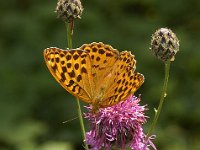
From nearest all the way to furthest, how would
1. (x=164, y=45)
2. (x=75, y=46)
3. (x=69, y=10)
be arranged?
(x=164, y=45), (x=69, y=10), (x=75, y=46)

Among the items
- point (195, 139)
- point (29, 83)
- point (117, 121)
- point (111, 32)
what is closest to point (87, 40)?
point (111, 32)

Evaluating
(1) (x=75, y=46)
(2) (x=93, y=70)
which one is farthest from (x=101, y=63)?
(1) (x=75, y=46)

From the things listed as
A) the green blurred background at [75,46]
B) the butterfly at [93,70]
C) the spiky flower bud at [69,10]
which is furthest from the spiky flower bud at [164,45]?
the green blurred background at [75,46]

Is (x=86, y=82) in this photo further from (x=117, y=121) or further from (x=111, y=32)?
(x=111, y=32)

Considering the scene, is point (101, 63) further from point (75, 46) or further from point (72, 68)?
point (75, 46)

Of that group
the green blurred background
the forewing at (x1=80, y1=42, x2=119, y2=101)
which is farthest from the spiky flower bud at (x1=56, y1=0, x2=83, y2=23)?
the green blurred background

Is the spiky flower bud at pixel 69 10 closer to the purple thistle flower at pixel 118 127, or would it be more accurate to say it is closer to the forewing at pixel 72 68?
the forewing at pixel 72 68

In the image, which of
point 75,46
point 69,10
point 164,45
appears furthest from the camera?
point 75,46
